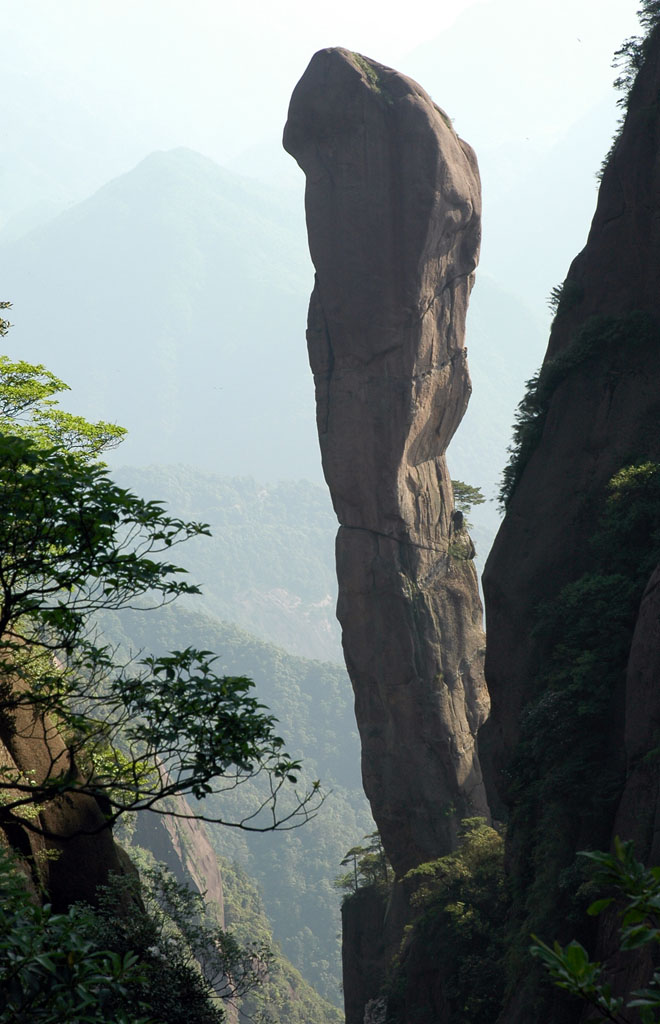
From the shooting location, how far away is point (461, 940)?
59.1 ft

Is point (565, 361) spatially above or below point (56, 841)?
above

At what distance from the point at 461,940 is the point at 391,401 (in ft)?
54.3

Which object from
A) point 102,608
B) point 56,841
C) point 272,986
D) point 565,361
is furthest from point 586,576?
point 272,986

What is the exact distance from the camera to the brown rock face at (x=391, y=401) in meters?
28.5

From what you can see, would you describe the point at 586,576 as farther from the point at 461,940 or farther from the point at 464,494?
the point at 464,494

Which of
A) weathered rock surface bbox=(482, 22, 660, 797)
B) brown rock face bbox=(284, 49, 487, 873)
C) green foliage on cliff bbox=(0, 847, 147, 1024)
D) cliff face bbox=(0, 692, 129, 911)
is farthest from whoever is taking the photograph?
brown rock face bbox=(284, 49, 487, 873)

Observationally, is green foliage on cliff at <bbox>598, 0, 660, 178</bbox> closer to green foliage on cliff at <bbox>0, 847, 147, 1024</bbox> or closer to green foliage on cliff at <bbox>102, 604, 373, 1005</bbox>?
green foliage on cliff at <bbox>0, 847, 147, 1024</bbox>

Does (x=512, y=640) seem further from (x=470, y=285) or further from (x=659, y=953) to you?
(x=470, y=285)

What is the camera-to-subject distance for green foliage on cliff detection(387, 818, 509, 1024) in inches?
647

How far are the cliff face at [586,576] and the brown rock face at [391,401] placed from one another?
9042 mm

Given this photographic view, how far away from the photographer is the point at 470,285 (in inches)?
1270

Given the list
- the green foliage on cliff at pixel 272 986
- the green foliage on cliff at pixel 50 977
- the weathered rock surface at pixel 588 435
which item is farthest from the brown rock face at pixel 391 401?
the green foliage on cliff at pixel 272 986

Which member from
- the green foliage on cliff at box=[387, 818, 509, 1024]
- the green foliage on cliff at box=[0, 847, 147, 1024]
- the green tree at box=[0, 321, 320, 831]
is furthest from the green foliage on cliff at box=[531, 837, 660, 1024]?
the green foliage on cliff at box=[387, 818, 509, 1024]

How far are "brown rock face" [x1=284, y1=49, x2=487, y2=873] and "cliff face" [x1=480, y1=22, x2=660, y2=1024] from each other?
29.7ft
